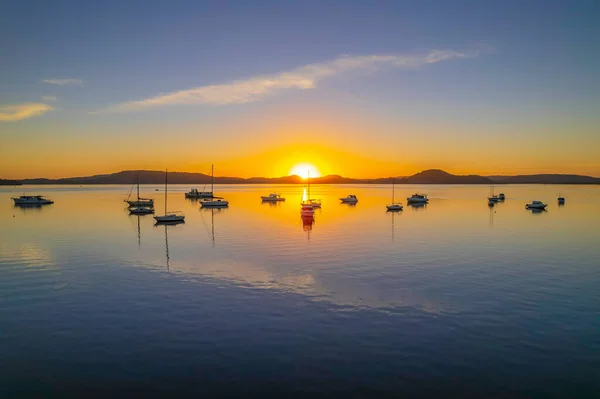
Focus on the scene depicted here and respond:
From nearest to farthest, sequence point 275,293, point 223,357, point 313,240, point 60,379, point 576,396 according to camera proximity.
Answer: point 576,396
point 60,379
point 223,357
point 275,293
point 313,240

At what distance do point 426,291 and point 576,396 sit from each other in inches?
528

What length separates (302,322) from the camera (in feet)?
70.5

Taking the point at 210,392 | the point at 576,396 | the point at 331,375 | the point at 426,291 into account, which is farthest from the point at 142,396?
the point at 426,291

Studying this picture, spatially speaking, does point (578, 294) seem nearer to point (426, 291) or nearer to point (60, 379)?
point (426, 291)

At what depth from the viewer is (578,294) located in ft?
89.0

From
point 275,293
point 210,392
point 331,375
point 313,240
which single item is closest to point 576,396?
point 331,375

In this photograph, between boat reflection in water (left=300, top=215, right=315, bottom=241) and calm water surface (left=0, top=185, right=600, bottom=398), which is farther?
boat reflection in water (left=300, top=215, right=315, bottom=241)

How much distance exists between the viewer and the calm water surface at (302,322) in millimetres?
15430

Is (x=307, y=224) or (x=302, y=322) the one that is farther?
(x=307, y=224)

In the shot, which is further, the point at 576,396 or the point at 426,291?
the point at 426,291

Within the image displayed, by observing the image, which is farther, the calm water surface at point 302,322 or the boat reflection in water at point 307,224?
the boat reflection in water at point 307,224

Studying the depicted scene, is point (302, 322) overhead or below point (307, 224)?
below

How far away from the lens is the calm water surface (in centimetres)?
1543

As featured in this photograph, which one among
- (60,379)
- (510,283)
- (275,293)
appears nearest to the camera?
(60,379)
